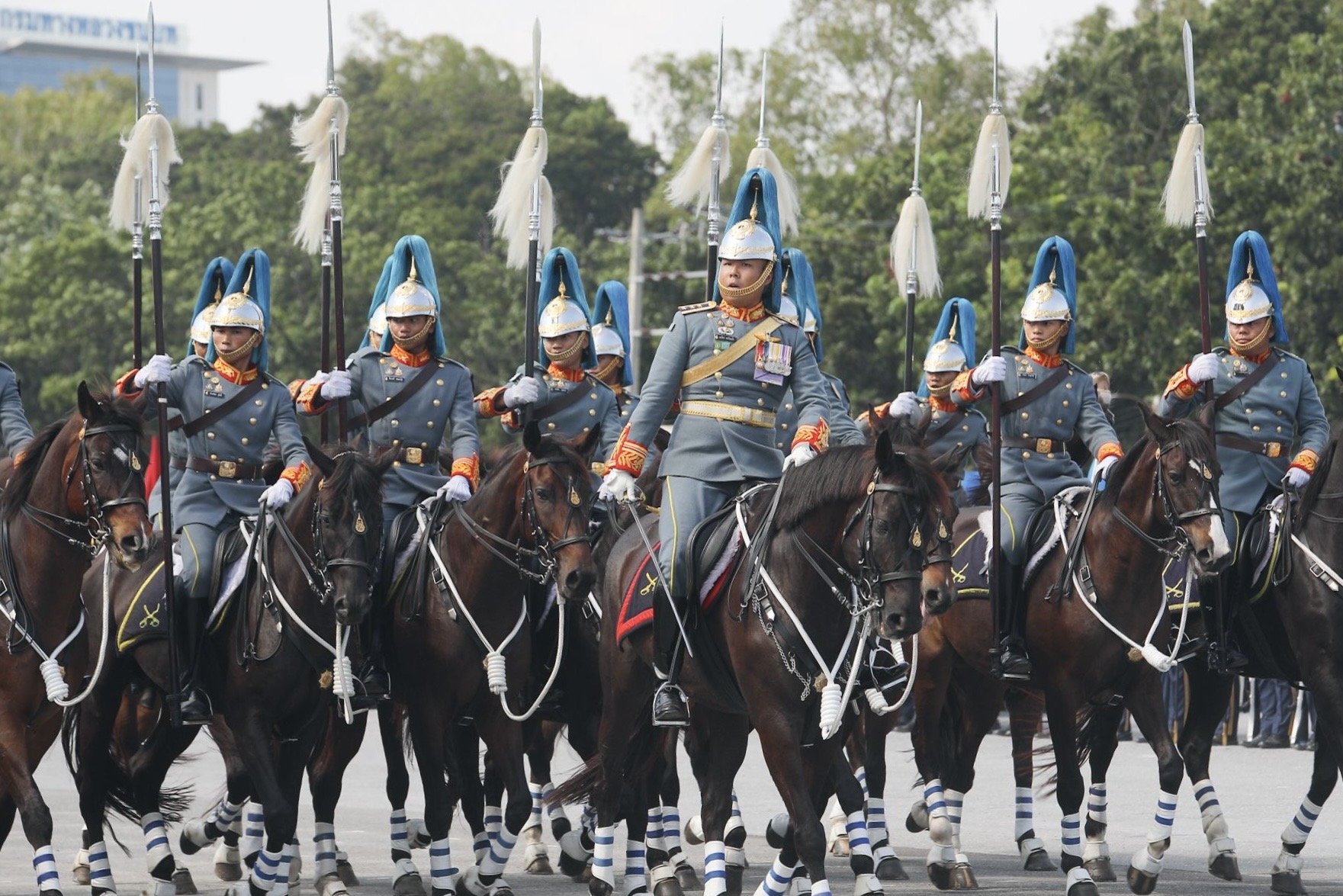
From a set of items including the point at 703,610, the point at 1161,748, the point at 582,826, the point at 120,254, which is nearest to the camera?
the point at 703,610

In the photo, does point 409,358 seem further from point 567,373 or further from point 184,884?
point 184,884

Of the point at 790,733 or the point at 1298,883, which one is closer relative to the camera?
the point at 790,733

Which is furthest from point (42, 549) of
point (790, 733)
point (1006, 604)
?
point (1006, 604)

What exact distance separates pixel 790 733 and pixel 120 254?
4485cm

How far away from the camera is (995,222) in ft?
43.7

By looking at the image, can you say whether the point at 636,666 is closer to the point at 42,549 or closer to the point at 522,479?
the point at 522,479

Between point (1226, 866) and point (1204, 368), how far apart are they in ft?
8.92

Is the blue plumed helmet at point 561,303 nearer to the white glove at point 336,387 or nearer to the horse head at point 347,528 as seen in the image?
the white glove at point 336,387

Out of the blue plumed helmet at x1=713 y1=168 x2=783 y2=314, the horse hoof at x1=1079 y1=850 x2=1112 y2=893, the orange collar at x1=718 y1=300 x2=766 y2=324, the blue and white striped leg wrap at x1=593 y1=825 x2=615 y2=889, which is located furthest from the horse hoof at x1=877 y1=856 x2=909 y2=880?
the orange collar at x1=718 y1=300 x2=766 y2=324

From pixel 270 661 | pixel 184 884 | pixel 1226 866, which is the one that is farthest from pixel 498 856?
pixel 1226 866

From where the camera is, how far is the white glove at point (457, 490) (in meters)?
11.7

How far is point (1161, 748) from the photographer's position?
11938 mm

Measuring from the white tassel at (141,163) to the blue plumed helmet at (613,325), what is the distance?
10.3 feet

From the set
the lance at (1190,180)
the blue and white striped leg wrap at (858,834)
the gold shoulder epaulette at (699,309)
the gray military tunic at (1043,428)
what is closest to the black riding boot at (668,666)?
the blue and white striped leg wrap at (858,834)
